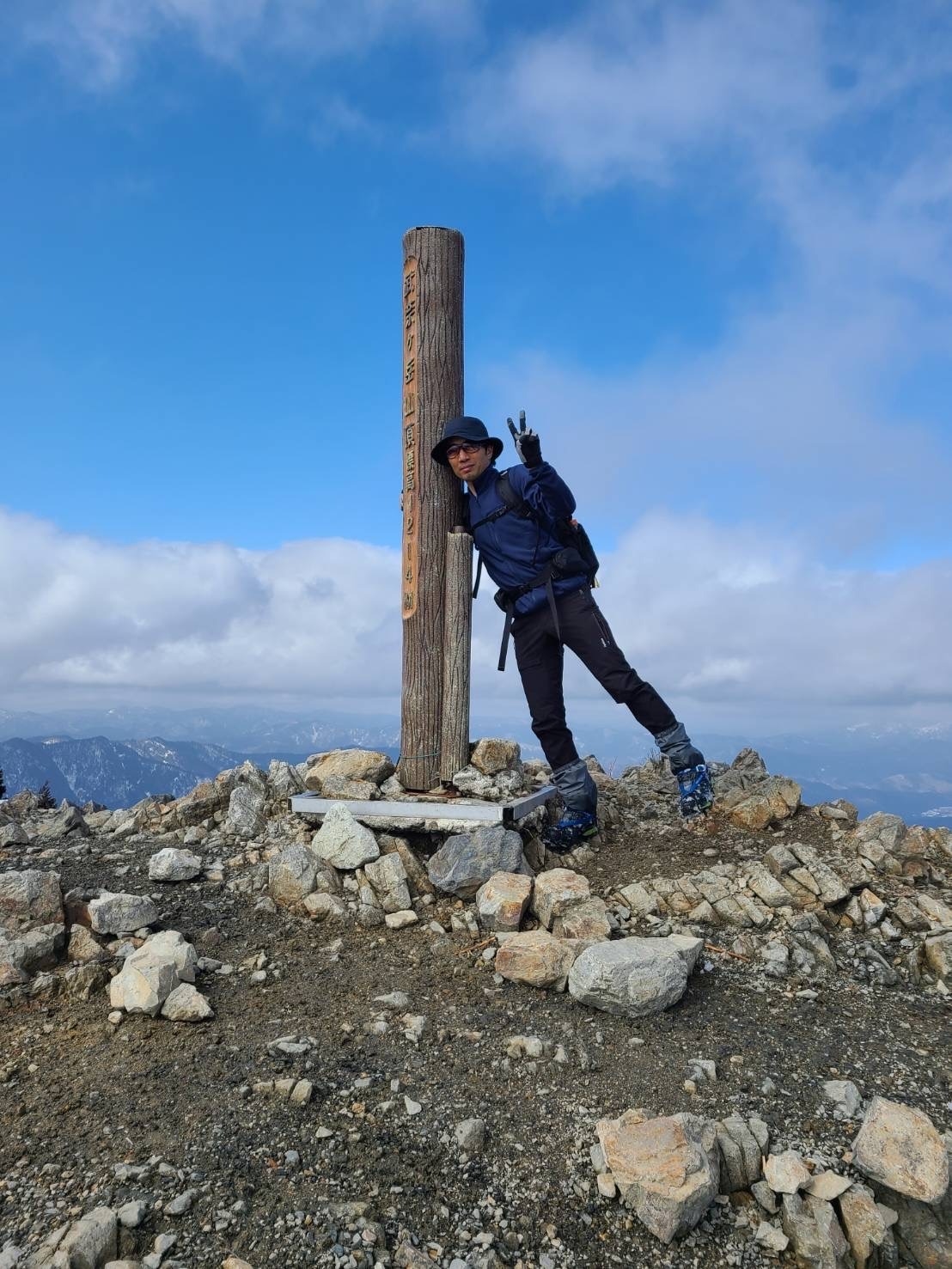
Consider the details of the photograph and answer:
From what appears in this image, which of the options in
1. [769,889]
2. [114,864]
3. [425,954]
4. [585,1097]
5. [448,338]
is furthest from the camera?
[448,338]

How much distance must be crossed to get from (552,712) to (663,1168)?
5.03 metres

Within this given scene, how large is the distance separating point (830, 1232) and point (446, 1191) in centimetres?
168

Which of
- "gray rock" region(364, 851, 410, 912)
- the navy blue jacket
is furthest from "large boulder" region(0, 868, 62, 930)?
the navy blue jacket

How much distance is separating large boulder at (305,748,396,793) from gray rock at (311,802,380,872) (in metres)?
0.97

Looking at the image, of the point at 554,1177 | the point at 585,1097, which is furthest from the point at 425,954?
the point at 554,1177

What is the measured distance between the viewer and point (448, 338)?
27.4 ft

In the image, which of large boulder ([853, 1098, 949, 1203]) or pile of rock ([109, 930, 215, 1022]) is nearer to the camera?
large boulder ([853, 1098, 949, 1203])

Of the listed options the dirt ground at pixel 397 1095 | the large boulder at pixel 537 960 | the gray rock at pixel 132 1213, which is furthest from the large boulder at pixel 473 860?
the gray rock at pixel 132 1213

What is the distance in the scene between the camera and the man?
7.99 metres

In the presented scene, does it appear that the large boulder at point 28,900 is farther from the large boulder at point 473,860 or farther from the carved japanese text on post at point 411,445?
the carved japanese text on post at point 411,445

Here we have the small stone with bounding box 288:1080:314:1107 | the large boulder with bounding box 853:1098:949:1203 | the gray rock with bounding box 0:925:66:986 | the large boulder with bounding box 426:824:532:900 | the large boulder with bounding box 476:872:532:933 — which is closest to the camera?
the large boulder with bounding box 853:1098:949:1203

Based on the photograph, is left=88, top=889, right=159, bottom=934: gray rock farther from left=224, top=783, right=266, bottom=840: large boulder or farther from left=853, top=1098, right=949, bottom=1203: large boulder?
left=853, top=1098, right=949, bottom=1203: large boulder

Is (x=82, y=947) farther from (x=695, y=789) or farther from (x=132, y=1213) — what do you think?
(x=695, y=789)

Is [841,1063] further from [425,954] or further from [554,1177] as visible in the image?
[425,954]
